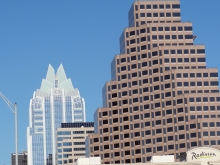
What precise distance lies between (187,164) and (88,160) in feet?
89.6

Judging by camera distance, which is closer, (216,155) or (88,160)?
(216,155)

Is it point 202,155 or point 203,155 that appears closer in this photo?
point 203,155

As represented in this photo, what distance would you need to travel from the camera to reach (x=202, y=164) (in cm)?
13062

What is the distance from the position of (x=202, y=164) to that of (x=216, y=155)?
4194 millimetres

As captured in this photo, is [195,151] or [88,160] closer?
[195,151]

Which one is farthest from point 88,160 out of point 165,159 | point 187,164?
point 187,164

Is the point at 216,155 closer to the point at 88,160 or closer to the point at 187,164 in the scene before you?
the point at 187,164

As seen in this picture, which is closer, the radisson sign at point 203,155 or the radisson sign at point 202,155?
the radisson sign at point 203,155

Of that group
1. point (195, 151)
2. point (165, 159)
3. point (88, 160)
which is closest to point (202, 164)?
point (195, 151)

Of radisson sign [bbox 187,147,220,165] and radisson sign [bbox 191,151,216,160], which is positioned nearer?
→ radisson sign [bbox 187,147,220,165]

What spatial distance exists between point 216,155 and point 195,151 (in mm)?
4117

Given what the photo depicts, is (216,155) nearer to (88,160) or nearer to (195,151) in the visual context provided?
(195,151)

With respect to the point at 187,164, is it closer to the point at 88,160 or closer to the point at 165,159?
the point at 165,159

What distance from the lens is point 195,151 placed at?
13325cm
